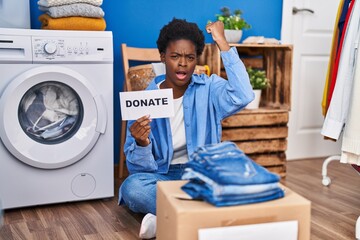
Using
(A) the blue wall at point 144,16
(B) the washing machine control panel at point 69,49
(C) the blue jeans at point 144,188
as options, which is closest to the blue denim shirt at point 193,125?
(C) the blue jeans at point 144,188

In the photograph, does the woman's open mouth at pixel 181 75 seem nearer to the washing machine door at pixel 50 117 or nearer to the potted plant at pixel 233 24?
the washing machine door at pixel 50 117

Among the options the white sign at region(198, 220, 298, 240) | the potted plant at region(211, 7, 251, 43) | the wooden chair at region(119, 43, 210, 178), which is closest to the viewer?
the white sign at region(198, 220, 298, 240)

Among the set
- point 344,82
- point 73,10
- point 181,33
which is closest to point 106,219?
point 181,33

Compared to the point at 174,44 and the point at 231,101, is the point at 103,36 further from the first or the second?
the point at 231,101

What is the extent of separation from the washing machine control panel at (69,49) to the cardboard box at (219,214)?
1164mm

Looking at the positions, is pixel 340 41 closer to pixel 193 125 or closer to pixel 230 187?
pixel 193 125

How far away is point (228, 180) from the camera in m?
1.12

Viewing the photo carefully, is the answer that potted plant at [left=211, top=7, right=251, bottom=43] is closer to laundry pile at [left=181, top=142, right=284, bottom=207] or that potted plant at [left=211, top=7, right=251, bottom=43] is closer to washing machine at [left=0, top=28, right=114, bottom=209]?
washing machine at [left=0, top=28, right=114, bottom=209]

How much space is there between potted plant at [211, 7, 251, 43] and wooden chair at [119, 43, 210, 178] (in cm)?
25

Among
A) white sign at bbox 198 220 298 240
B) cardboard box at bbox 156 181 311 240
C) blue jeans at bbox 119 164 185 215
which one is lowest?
blue jeans at bbox 119 164 185 215

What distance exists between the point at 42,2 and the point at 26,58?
0.41 metres

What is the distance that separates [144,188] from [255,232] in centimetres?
87

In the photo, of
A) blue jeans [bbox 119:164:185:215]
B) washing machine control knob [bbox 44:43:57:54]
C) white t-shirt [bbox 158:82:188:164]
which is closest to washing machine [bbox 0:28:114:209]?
washing machine control knob [bbox 44:43:57:54]

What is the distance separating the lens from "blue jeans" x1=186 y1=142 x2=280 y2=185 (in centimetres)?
112
